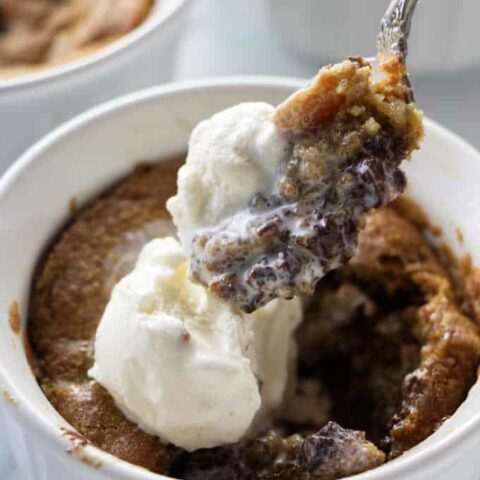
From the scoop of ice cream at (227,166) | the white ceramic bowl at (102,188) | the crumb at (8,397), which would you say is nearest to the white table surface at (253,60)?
the white ceramic bowl at (102,188)

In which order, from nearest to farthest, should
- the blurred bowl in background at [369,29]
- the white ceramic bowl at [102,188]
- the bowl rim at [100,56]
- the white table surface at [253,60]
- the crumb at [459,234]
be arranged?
the white ceramic bowl at [102,188] → the crumb at [459,234] → the bowl rim at [100,56] → the blurred bowl in background at [369,29] → the white table surface at [253,60]

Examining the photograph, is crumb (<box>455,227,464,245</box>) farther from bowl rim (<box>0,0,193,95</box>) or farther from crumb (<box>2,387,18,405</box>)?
bowl rim (<box>0,0,193,95</box>)

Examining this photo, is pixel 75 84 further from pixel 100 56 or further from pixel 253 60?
pixel 253 60

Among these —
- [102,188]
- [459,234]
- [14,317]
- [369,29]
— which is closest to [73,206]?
[102,188]

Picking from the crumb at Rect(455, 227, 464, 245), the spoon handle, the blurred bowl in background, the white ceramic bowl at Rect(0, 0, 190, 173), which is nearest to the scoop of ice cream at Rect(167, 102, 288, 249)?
the spoon handle

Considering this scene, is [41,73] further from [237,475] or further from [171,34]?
[237,475]

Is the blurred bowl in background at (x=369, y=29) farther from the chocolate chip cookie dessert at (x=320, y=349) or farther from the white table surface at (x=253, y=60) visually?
the chocolate chip cookie dessert at (x=320, y=349)
